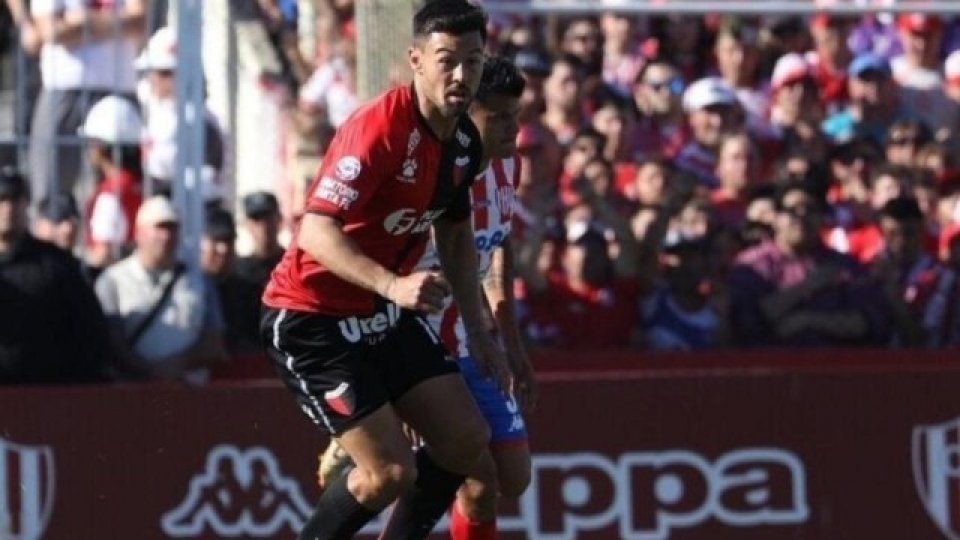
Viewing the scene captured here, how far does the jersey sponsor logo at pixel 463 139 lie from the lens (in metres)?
7.68

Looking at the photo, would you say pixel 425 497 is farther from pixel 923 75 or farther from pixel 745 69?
pixel 923 75

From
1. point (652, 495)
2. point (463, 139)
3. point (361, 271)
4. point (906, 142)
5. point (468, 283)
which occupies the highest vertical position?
point (463, 139)

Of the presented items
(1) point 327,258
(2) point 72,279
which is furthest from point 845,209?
(1) point 327,258

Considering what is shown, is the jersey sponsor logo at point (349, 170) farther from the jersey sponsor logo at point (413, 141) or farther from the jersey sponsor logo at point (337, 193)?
the jersey sponsor logo at point (413, 141)

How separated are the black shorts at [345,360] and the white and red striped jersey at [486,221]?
63 cm

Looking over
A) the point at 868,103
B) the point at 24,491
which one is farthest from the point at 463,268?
the point at 868,103

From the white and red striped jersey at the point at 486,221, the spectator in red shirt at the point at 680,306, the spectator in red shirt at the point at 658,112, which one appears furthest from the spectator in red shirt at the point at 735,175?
the white and red striped jersey at the point at 486,221

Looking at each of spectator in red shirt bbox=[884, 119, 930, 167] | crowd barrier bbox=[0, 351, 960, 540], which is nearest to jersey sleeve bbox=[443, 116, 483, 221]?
crowd barrier bbox=[0, 351, 960, 540]

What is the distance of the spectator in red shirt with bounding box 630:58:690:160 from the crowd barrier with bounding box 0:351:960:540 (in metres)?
1.45

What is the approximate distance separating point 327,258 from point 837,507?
146 inches

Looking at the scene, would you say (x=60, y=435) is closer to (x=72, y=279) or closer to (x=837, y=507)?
(x=72, y=279)

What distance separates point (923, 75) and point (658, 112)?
4.35ft

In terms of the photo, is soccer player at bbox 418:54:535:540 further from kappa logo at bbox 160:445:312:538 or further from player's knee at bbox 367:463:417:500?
kappa logo at bbox 160:445:312:538

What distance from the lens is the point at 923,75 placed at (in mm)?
12281
